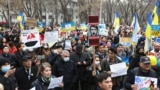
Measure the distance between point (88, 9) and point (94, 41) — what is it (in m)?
50.8

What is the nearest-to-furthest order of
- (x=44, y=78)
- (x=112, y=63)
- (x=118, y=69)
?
(x=44, y=78)
(x=118, y=69)
(x=112, y=63)

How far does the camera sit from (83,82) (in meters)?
11.4

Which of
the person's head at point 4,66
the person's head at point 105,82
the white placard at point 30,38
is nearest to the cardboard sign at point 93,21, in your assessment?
the white placard at point 30,38

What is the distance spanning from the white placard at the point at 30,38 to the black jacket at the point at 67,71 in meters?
1.23

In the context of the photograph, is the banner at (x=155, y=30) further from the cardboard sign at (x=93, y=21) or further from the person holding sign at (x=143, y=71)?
the person holding sign at (x=143, y=71)

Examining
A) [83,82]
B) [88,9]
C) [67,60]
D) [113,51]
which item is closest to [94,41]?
[113,51]

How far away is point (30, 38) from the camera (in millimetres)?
11914

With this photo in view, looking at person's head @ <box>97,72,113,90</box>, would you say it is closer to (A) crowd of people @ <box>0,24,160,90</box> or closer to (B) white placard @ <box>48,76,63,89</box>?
(A) crowd of people @ <box>0,24,160,90</box>

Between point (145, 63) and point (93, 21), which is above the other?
point (93, 21)

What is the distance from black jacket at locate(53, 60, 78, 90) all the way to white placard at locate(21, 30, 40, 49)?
1.23 meters

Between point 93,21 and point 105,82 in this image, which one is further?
point 93,21

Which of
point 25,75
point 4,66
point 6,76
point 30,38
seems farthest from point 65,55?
point 6,76

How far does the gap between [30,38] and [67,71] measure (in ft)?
5.68

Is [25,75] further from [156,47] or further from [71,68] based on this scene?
[156,47]
